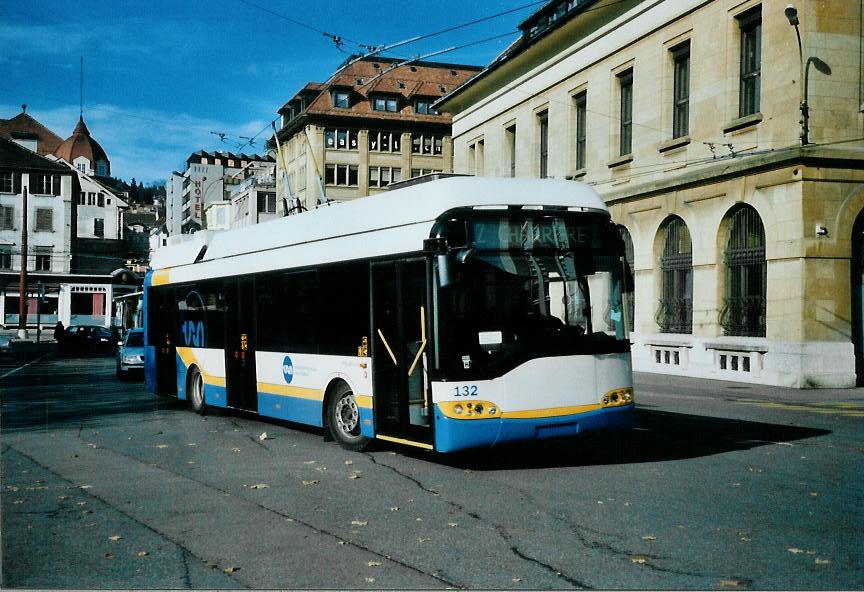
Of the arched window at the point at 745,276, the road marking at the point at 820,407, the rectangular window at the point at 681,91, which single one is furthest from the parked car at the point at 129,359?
the rectangular window at the point at 681,91

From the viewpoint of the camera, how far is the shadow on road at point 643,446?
1067 centimetres

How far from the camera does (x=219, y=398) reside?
1570cm

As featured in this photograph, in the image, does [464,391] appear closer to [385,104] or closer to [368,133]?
[368,133]

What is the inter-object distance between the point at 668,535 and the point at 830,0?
19679 mm

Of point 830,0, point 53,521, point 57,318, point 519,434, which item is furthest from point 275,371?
point 57,318

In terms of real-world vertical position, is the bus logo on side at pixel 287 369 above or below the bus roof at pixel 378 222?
below

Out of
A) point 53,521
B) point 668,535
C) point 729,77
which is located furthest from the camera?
point 729,77

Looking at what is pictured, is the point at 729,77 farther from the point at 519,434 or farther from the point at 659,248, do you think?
the point at 519,434

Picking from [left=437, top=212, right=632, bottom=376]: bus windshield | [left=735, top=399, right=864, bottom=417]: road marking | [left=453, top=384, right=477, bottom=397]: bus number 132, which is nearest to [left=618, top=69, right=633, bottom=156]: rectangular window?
[left=735, top=399, right=864, bottom=417]: road marking

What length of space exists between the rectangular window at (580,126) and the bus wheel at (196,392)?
2086 centimetres

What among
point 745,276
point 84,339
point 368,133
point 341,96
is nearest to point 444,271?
point 745,276

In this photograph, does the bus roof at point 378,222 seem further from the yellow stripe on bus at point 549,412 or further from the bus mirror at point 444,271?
the yellow stripe on bus at point 549,412

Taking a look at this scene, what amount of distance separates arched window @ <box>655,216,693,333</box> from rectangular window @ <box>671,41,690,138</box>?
2.81 m

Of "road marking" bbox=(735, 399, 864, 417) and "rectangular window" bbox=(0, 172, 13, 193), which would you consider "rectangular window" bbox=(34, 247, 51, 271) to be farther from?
"road marking" bbox=(735, 399, 864, 417)
